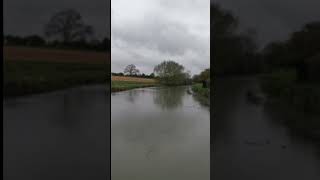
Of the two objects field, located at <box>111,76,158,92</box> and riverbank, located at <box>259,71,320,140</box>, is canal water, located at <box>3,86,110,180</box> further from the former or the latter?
riverbank, located at <box>259,71,320,140</box>

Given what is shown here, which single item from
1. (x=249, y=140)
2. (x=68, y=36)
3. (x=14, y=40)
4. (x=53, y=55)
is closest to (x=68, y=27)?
(x=68, y=36)

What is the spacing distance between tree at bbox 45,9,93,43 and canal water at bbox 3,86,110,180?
31 cm

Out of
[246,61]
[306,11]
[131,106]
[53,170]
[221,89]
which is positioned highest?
[306,11]


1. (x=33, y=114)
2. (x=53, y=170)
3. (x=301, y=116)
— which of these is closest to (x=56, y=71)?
(x=33, y=114)

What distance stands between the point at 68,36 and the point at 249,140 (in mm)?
1180

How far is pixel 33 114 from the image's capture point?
1.36m

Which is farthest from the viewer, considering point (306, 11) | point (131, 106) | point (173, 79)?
point (173, 79)

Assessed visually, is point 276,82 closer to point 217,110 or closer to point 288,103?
point 288,103

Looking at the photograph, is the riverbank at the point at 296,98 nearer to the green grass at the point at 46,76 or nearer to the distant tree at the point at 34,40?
the green grass at the point at 46,76

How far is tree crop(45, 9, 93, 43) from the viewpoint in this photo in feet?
4.50

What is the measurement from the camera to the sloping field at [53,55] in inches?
52.3

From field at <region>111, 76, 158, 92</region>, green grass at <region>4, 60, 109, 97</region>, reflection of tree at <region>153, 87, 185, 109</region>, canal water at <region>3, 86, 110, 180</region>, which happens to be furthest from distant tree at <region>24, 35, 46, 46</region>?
reflection of tree at <region>153, 87, 185, 109</region>

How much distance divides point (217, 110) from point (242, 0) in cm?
60

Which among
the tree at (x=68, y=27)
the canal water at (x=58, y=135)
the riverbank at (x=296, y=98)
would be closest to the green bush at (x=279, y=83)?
the riverbank at (x=296, y=98)
